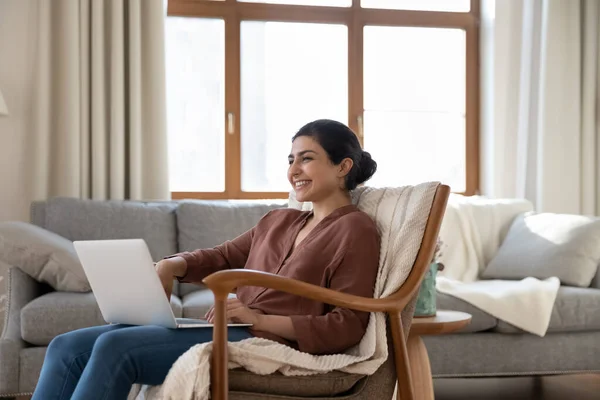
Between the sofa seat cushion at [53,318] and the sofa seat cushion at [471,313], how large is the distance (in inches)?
52.5

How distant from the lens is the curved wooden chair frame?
1637 mm

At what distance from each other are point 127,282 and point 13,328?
1334 mm

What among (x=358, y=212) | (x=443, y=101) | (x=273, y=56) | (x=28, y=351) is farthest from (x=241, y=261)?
(x=443, y=101)

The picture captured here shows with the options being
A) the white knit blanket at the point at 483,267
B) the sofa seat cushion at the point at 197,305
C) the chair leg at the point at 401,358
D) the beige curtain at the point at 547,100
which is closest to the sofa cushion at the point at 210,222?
the sofa seat cushion at the point at 197,305

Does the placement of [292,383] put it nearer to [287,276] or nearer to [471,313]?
[287,276]

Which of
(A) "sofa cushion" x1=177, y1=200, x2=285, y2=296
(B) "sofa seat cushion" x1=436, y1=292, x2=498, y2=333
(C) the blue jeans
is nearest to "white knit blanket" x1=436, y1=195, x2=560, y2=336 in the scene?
(B) "sofa seat cushion" x1=436, y1=292, x2=498, y2=333

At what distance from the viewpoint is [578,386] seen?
11.3 ft

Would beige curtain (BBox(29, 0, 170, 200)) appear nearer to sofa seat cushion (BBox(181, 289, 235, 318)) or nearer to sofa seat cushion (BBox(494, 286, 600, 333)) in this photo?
sofa seat cushion (BBox(181, 289, 235, 318))

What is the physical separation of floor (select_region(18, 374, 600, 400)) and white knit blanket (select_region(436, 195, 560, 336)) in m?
0.39

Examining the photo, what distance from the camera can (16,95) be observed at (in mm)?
3895

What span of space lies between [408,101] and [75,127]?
1.94 metres

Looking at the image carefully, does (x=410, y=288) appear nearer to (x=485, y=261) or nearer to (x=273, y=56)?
(x=485, y=261)

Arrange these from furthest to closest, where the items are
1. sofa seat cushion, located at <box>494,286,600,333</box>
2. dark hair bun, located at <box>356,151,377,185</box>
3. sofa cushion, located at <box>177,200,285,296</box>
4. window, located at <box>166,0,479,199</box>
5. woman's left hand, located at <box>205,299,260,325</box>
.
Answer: window, located at <box>166,0,479,199</box>, sofa cushion, located at <box>177,200,285,296</box>, sofa seat cushion, located at <box>494,286,600,333</box>, dark hair bun, located at <box>356,151,377,185</box>, woman's left hand, located at <box>205,299,260,325</box>

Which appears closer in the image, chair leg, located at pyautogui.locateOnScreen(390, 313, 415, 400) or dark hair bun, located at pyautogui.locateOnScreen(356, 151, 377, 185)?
chair leg, located at pyautogui.locateOnScreen(390, 313, 415, 400)
